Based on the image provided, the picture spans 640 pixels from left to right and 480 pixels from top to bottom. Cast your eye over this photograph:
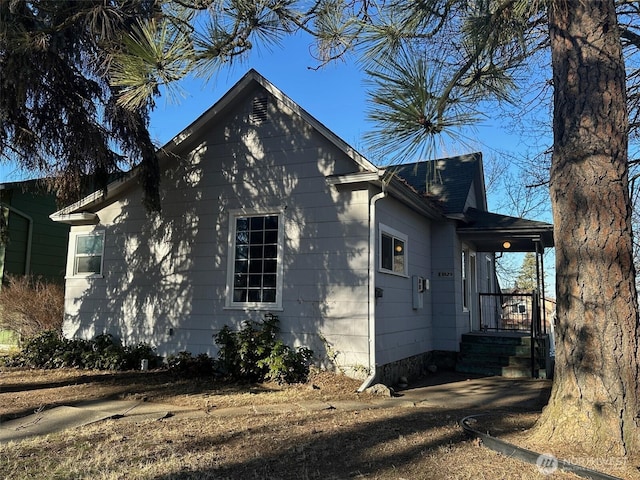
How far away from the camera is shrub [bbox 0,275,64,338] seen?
1123 centimetres

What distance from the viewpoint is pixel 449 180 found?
41.8ft

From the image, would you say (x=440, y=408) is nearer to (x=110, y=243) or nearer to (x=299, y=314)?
(x=299, y=314)

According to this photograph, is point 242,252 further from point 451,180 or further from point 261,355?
point 451,180

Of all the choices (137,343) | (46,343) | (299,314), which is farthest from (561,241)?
(46,343)

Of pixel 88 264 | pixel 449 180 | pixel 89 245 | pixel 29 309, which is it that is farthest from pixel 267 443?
pixel 449 180

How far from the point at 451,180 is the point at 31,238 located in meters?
11.3

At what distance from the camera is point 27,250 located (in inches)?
533

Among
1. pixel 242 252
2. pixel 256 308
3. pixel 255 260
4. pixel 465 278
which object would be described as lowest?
pixel 256 308

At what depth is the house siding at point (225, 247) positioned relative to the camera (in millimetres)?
8227

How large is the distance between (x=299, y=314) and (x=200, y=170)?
3.56 meters

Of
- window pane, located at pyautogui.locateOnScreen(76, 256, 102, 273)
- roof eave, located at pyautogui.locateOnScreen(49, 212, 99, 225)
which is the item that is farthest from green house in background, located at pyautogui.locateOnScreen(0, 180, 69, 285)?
window pane, located at pyautogui.locateOnScreen(76, 256, 102, 273)

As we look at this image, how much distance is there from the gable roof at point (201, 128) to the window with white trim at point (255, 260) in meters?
1.73

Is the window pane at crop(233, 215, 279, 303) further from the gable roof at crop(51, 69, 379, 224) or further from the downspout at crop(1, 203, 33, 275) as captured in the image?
the downspout at crop(1, 203, 33, 275)
